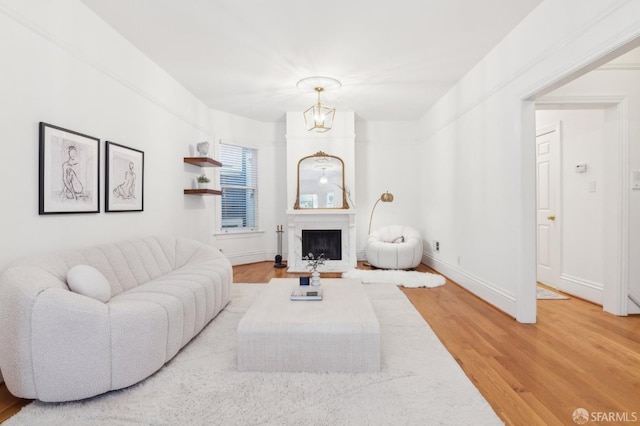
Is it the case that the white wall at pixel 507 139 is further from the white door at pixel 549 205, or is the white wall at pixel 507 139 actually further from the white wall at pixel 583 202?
the white door at pixel 549 205

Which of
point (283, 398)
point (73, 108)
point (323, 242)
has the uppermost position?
point (73, 108)

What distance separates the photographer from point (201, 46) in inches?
136

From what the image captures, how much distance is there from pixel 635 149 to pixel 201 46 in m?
4.49

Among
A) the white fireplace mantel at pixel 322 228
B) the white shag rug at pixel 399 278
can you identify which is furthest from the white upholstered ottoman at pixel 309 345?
the white fireplace mantel at pixel 322 228

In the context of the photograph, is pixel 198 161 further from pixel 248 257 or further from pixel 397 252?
pixel 397 252

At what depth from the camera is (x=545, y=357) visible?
233cm

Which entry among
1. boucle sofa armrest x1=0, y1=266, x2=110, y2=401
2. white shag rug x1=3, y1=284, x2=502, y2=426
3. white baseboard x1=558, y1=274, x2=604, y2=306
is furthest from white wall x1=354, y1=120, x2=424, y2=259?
boucle sofa armrest x1=0, y1=266, x2=110, y2=401

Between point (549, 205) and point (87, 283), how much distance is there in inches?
203

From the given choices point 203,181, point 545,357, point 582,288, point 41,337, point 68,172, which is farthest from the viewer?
point 203,181

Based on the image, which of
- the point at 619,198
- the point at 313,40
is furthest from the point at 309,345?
the point at 619,198

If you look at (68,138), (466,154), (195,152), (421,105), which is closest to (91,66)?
(68,138)

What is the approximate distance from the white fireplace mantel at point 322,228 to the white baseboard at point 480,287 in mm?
1451

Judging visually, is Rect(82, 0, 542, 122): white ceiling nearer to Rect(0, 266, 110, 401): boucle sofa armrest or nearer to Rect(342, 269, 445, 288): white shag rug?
Rect(0, 266, 110, 401): boucle sofa armrest

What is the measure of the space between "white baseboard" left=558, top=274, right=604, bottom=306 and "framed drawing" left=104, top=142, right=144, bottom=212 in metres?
5.09
